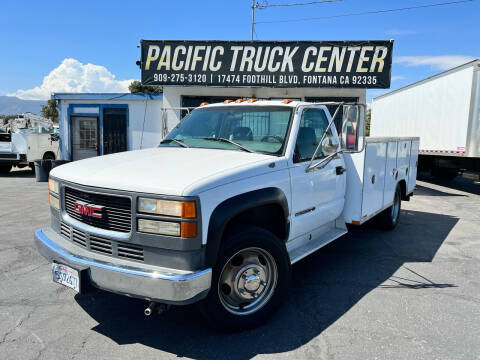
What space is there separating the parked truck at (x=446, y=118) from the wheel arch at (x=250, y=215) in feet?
32.1

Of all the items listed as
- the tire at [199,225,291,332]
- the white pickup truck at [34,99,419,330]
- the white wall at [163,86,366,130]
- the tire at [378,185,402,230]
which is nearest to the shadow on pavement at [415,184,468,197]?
the white wall at [163,86,366,130]

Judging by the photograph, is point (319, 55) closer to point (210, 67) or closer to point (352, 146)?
point (210, 67)

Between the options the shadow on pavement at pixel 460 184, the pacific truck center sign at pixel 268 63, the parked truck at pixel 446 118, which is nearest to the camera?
the parked truck at pixel 446 118

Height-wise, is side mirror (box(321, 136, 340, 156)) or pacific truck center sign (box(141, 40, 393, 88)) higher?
pacific truck center sign (box(141, 40, 393, 88))

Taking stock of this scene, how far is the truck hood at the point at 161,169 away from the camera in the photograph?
9.26ft

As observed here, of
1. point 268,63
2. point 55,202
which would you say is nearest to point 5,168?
point 268,63

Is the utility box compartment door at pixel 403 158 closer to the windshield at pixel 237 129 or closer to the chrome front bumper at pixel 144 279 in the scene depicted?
the windshield at pixel 237 129

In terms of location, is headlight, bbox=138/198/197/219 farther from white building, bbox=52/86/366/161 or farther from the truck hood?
white building, bbox=52/86/366/161

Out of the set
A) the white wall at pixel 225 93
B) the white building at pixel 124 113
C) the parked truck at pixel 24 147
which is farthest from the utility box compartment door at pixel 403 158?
the parked truck at pixel 24 147

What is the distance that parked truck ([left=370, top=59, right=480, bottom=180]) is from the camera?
11.1m

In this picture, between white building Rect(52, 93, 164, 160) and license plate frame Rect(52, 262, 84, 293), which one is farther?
white building Rect(52, 93, 164, 160)

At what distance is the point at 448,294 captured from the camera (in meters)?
4.25

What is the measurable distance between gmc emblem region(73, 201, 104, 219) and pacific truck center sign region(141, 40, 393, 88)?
971 cm

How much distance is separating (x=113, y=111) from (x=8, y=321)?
11847 mm
